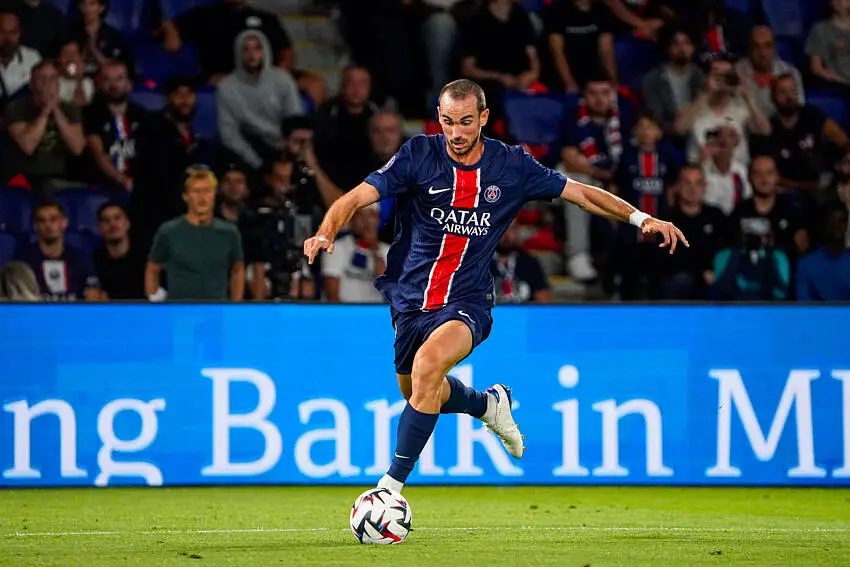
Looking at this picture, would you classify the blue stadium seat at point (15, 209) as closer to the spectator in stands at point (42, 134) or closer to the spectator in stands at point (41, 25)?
the spectator in stands at point (42, 134)

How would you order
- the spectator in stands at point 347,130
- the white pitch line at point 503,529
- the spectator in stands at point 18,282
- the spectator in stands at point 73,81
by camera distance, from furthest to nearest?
the spectator in stands at point 347,130 < the spectator in stands at point 73,81 < the spectator in stands at point 18,282 < the white pitch line at point 503,529

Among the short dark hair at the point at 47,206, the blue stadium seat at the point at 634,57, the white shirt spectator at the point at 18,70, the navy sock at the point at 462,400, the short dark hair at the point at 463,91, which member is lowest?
the navy sock at the point at 462,400

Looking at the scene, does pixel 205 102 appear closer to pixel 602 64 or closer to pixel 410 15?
pixel 410 15

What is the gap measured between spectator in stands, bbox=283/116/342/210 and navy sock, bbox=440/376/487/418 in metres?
4.24

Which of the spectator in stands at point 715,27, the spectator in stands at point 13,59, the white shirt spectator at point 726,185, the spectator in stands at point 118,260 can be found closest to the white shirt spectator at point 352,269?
the spectator in stands at point 118,260

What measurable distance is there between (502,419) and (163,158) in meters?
5.04

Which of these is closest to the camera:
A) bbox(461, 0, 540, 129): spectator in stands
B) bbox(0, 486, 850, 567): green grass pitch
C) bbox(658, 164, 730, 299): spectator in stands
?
bbox(0, 486, 850, 567): green grass pitch

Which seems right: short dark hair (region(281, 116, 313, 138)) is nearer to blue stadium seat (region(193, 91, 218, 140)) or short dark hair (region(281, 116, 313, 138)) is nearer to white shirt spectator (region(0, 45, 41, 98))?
blue stadium seat (region(193, 91, 218, 140))

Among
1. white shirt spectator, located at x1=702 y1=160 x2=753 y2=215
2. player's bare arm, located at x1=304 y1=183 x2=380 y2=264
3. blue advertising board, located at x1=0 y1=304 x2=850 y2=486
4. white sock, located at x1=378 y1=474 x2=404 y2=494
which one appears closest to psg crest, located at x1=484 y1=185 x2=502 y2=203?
player's bare arm, located at x1=304 y1=183 x2=380 y2=264

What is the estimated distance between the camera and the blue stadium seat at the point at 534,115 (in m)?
12.6

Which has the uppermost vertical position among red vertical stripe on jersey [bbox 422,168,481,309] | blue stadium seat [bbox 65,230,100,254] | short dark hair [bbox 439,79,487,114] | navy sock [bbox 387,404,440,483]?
short dark hair [bbox 439,79,487,114]

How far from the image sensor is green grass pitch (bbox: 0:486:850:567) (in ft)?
19.0

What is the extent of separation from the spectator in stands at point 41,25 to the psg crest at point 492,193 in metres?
6.24

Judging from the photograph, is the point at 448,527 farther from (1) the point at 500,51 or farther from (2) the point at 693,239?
(1) the point at 500,51
